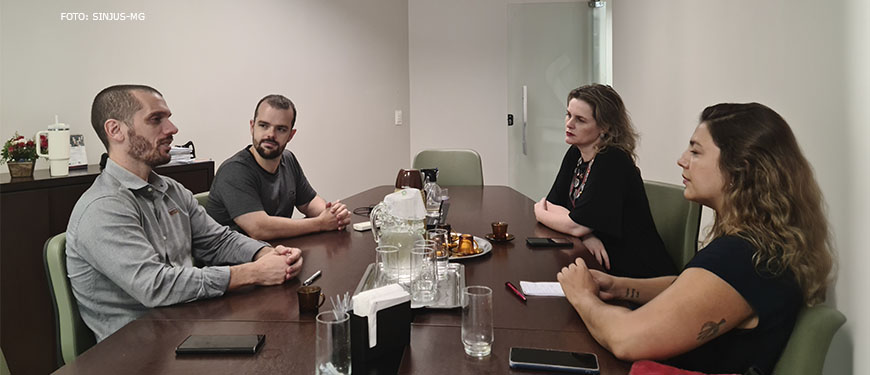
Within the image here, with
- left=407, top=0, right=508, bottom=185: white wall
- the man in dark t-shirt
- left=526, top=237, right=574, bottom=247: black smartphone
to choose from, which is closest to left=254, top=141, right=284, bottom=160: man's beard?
the man in dark t-shirt

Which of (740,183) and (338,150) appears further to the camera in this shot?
(338,150)

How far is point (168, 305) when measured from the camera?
1472 millimetres

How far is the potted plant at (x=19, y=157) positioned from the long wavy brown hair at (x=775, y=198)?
2.99 meters

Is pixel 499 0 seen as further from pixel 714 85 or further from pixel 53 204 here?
pixel 53 204

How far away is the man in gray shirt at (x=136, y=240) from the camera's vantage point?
150 centimetres

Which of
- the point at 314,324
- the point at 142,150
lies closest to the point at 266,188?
the point at 142,150

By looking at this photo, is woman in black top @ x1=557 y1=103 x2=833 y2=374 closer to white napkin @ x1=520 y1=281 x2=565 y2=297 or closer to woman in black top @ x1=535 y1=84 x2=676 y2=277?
white napkin @ x1=520 y1=281 x2=565 y2=297

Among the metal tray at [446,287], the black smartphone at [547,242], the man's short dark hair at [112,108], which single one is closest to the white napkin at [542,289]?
the metal tray at [446,287]

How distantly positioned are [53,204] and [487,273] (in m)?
2.22

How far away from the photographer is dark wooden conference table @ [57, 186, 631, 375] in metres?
1.09

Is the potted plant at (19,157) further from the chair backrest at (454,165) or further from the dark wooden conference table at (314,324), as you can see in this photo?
the chair backrest at (454,165)

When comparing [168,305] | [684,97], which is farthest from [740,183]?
[684,97]

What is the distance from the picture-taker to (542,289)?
1531mm

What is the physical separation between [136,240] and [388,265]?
2.26ft
